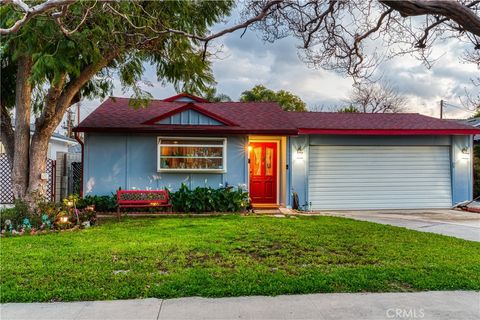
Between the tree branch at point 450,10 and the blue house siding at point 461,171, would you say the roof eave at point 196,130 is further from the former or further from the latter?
the tree branch at point 450,10

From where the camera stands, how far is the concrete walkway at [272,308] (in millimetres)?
3379

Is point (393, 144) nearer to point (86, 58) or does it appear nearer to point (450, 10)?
point (450, 10)

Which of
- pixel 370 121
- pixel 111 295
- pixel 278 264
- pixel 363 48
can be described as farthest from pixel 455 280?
pixel 370 121

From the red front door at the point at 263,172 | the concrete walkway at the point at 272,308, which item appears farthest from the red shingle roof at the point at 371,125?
the concrete walkway at the point at 272,308

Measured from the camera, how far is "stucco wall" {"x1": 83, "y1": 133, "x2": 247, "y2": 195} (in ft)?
35.8

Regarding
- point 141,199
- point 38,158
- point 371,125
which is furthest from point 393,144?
point 38,158

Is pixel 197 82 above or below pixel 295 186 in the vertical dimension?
above

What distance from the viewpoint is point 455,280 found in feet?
14.3

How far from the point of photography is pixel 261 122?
464 inches

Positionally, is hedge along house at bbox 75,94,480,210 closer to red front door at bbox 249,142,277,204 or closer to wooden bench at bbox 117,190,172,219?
Answer: red front door at bbox 249,142,277,204

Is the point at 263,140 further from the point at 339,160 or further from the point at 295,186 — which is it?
the point at 339,160

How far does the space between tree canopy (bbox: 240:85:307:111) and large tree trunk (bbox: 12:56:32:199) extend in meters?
20.9

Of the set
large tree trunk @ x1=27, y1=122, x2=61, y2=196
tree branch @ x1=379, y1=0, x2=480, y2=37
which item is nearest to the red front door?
large tree trunk @ x1=27, y1=122, x2=61, y2=196

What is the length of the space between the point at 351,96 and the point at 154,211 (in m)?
25.7
